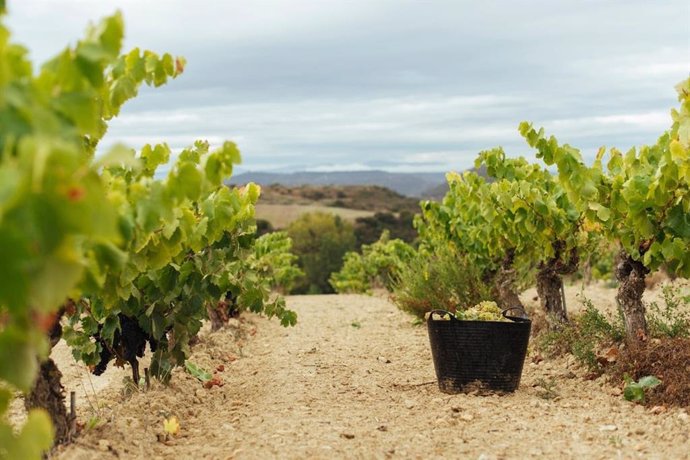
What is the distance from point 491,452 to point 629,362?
2.32 m

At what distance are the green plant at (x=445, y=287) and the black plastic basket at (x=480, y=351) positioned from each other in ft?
12.1

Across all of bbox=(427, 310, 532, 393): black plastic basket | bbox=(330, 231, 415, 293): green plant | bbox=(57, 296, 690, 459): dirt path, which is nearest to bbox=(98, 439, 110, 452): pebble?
bbox=(57, 296, 690, 459): dirt path

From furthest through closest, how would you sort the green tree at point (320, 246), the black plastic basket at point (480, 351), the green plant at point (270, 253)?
the green tree at point (320, 246) → the green plant at point (270, 253) → the black plastic basket at point (480, 351)

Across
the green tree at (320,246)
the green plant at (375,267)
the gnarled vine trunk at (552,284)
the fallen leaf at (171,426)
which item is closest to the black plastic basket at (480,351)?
the fallen leaf at (171,426)

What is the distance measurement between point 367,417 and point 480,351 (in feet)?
3.79

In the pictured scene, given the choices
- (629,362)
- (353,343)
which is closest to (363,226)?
(353,343)

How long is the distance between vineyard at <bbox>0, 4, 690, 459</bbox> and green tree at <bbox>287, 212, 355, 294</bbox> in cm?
1983

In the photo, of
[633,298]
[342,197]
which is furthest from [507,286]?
[342,197]

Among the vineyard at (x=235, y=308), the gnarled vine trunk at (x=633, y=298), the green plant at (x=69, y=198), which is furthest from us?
the gnarled vine trunk at (x=633, y=298)

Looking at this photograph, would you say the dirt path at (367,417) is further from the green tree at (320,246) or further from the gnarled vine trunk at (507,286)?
the green tree at (320,246)

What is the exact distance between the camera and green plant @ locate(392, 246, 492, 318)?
10383mm

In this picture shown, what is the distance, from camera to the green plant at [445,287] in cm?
1038

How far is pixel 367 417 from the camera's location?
5.71 m

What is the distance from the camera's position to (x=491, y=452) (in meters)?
4.82
